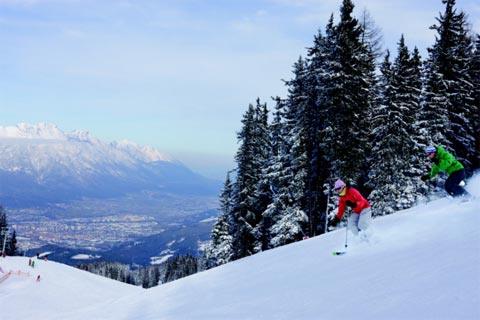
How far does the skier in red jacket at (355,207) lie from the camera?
10.9m

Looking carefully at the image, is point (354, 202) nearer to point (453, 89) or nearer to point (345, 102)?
point (345, 102)

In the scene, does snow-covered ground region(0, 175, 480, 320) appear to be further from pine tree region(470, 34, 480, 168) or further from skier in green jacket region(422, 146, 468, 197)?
pine tree region(470, 34, 480, 168)

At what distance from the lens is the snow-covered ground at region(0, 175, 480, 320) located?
18.7 feet

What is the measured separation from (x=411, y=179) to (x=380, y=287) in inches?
942

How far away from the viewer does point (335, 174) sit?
2694cm

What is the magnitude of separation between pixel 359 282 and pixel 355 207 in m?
3.56

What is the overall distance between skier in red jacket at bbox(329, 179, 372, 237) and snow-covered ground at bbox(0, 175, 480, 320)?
2.10ft

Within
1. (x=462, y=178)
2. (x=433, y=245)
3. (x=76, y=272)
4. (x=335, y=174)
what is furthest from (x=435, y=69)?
(x=76, y=272)

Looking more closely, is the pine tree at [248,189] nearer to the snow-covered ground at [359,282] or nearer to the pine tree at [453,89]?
the pine tree at [453,89]

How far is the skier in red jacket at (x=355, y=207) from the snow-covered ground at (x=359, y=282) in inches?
25.2

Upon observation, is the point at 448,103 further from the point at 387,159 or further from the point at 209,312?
the point at 209,312

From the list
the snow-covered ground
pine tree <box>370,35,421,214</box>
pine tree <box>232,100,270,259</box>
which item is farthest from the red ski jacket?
pine tree <box>232,100,270,259</box>

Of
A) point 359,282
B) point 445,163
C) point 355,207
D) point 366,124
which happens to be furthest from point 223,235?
point 359,282

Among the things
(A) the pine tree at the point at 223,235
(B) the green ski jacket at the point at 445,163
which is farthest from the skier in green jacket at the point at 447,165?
(A) the pine tree at the point at 223,235
